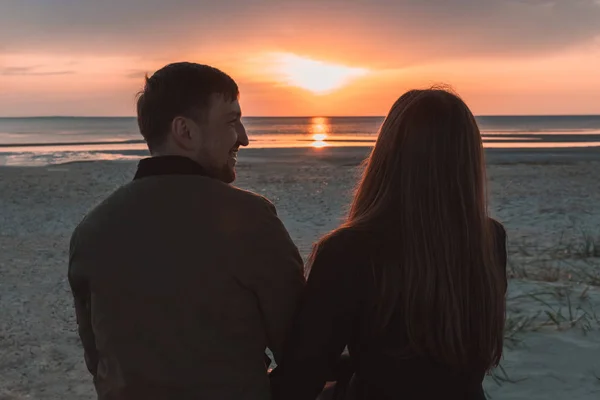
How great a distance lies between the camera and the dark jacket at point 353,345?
1.88 m

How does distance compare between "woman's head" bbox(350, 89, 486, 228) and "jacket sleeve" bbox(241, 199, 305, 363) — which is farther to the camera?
"woman's head" bbox(350, 89, 486, 228)

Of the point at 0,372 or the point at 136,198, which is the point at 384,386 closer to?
the point at 136,198

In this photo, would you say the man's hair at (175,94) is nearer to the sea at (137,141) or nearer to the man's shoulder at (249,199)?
the man's shoulder at (249,199)

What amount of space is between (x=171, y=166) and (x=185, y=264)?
0.28m

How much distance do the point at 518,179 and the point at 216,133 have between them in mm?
17048

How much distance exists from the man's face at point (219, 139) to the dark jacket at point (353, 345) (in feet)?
1.27

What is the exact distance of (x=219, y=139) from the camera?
1971 mm

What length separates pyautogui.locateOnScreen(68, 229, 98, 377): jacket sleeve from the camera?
189 cm

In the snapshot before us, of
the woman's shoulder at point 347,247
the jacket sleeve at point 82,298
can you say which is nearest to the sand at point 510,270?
the woman's shoulder at point 347,247

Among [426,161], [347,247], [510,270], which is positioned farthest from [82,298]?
[510,270]

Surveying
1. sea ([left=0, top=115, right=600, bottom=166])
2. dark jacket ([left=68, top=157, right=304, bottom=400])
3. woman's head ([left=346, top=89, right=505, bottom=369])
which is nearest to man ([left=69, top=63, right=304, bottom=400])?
dark jacket ([left=68, top=157, right=304, bottom=400])

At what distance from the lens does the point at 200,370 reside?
1877 millimetres

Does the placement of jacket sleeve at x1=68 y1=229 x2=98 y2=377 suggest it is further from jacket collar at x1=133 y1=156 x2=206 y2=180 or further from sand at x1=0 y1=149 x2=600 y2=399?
sand at x1=0 y1=149 x2=600 y2=399

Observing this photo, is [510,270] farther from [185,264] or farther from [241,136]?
[185,264]
